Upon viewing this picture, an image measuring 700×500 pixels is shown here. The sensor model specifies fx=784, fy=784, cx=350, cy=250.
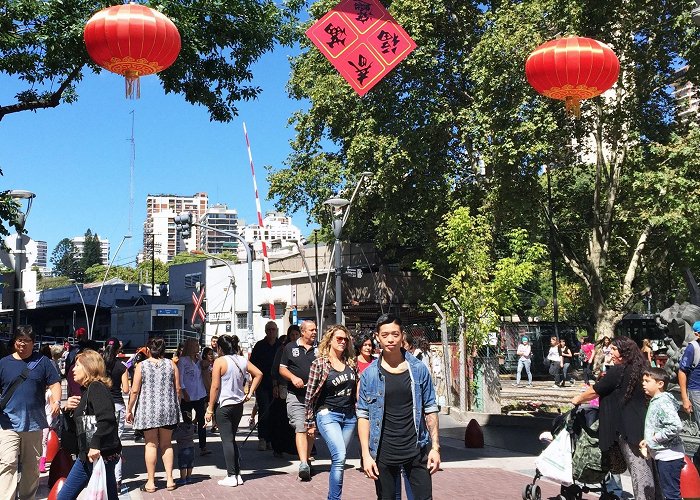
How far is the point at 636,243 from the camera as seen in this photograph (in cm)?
3256

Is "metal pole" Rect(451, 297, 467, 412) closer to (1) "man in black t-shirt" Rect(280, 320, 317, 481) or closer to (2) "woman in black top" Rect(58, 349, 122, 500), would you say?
(1) "man in black t-shirt" Rect(280, 320, 317, 481)

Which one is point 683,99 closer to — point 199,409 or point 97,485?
point 199,409

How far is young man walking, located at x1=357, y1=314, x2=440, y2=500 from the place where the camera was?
542 centimetres

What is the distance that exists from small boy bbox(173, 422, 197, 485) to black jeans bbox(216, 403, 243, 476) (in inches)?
23.6

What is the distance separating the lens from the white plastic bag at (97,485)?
20.3ft

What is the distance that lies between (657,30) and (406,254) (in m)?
15.3

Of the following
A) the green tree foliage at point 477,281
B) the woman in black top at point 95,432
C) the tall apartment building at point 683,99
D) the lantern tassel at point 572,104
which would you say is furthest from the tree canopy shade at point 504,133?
the woman in black top at point 95,432

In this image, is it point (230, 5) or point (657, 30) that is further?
point (657, 30)

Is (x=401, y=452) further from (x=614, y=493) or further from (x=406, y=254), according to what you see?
(x=406, y=254)

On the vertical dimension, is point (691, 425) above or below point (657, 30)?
below

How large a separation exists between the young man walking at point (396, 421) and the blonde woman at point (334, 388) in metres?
2.27

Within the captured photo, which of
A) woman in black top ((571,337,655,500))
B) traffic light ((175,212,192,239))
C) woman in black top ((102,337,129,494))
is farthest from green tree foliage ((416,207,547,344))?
traffic light ((175,212,192,239))

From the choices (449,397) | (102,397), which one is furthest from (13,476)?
(449,397)

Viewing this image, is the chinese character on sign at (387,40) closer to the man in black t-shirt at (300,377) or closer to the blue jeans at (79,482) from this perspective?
the man in black t-shirt at (300,377)
